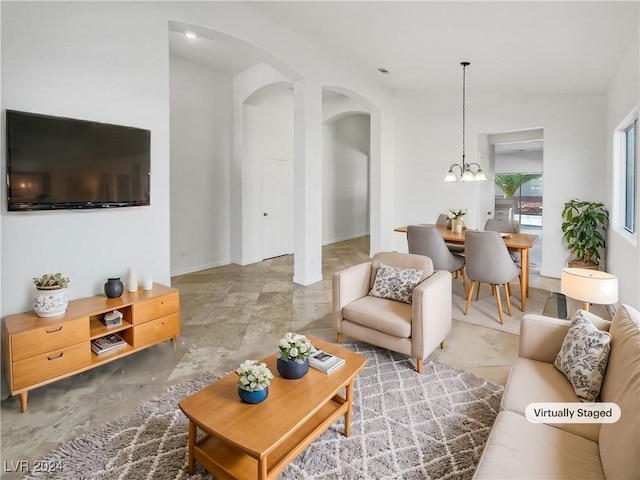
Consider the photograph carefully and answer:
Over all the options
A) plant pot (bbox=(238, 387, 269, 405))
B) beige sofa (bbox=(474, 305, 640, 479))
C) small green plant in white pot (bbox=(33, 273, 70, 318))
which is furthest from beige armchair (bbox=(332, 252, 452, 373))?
small green plant in white pot (bbox=(33, 273, 70, 318))

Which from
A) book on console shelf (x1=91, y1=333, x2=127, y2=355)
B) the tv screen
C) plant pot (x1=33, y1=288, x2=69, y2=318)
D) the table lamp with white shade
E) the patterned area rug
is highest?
the tv screen

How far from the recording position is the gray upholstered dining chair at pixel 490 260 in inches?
142

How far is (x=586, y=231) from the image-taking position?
189 inches

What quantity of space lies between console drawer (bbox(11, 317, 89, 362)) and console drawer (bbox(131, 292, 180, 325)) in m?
0.36

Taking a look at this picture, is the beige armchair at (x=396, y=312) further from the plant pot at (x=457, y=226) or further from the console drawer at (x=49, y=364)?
the plant pot at (x=457, y=226)

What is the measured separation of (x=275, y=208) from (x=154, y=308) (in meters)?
4.37

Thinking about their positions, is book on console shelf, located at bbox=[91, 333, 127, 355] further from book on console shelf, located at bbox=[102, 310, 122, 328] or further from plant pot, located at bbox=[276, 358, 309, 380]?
plant pot, located at bbox=[276, 358, 309, 380]

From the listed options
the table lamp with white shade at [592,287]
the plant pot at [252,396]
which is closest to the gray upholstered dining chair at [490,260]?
the table lamp with white shade at [592,287]

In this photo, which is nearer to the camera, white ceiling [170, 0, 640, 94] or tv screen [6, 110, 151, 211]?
tv screen [6, 110, 151, 211]

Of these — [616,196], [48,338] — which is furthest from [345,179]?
[48,338]

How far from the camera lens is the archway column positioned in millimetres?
4820

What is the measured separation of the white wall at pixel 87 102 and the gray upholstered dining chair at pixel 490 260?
3.12m

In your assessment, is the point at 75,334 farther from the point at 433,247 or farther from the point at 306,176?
the point at 433,247

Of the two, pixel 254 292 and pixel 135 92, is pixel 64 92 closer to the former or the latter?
pixel 135 92
